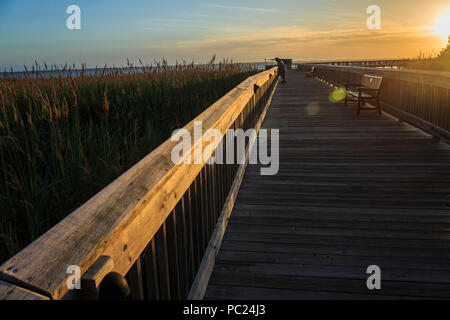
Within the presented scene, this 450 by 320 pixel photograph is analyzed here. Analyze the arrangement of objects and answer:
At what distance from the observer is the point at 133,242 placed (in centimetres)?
111

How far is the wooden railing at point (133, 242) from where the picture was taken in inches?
29.5

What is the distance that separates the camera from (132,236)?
110cm

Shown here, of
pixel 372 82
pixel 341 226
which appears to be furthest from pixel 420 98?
pixel 341 226

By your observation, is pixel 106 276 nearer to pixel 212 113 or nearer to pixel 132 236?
pixel 132 236

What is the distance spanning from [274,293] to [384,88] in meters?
8.22

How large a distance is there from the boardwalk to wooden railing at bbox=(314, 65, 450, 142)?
1.45 feet

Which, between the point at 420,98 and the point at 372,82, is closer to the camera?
the point at 420,98
